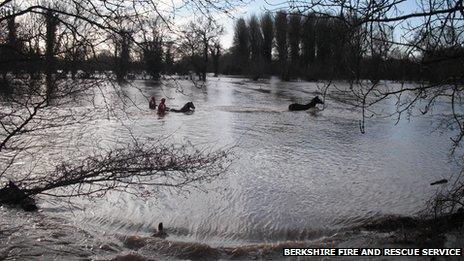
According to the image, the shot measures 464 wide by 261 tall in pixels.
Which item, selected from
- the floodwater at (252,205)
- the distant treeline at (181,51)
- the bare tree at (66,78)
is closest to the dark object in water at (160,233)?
the floodwater at (252,205)

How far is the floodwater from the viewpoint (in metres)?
7.22

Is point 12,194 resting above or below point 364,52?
below

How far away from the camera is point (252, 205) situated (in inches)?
371

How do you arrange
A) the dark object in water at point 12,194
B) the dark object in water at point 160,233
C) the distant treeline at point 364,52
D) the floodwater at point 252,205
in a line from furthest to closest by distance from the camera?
the dark object in water at point 160,233, the floodwater at point 252,205, the dark object in water at point 12,194, the distant treeline at point 364,52

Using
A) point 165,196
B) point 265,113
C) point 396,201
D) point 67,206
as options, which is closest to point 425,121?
point 265,113

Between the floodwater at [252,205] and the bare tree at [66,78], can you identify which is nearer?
the bare tree at [66,78]

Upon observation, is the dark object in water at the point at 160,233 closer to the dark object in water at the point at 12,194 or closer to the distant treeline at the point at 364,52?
the dark object in water at the point at 12,194

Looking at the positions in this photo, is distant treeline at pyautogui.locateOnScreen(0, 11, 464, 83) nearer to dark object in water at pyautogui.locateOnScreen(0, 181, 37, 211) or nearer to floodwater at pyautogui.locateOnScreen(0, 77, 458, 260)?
floodwater at pyautogui.locateOnScreen(0, 77, 458, 260)

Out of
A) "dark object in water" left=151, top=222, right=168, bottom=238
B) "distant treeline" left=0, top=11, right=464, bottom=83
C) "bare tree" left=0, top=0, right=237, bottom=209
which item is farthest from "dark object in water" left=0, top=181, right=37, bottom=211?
"dark object in water" left=151, top=222, right=168, bottom=238

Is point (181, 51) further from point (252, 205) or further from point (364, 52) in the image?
point (252, 205)

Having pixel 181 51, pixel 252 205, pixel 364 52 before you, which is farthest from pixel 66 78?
pixel 252 205

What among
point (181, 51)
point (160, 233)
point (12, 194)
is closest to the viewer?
point (181, 51)

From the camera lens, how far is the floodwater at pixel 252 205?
722cm

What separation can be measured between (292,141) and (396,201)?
24.2 feet
